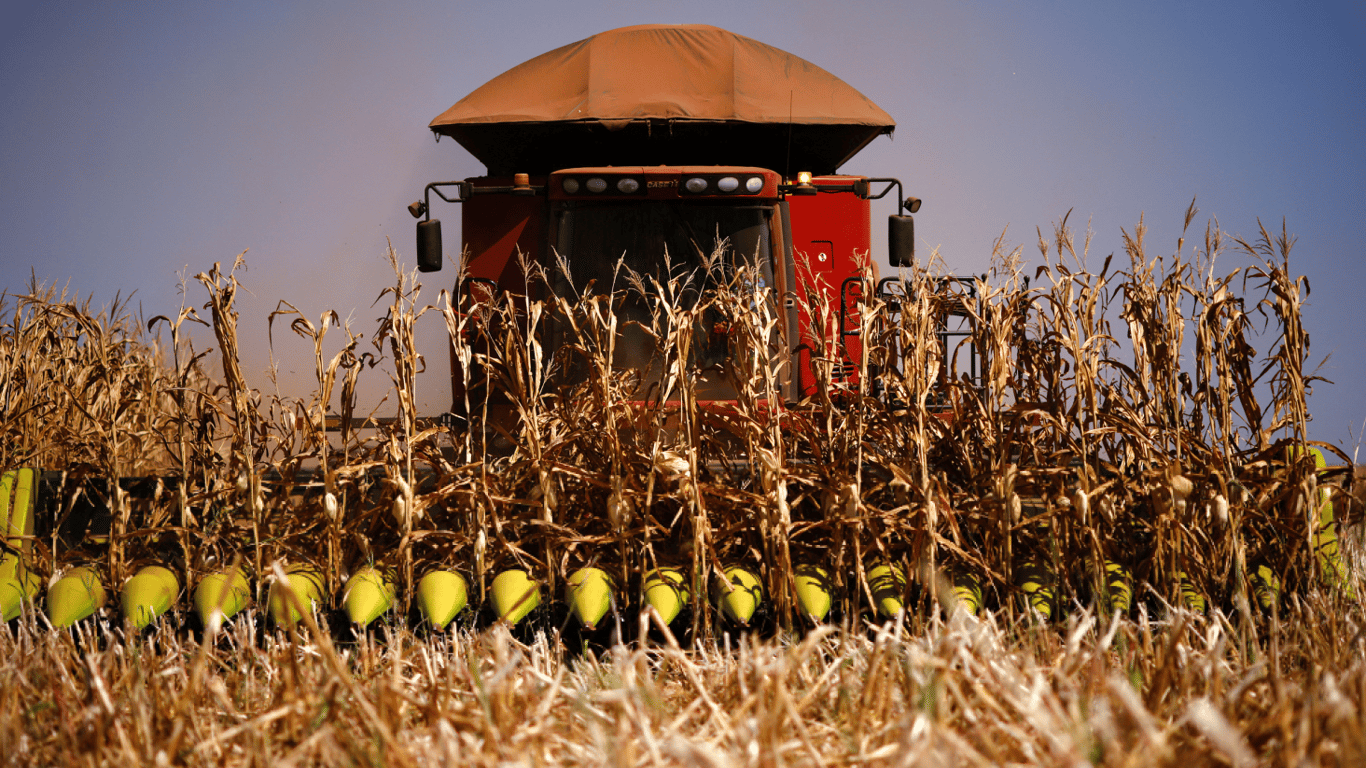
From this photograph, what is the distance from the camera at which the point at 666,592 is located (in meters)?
2.55

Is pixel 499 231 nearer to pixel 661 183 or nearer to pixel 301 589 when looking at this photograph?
pixel 661 183

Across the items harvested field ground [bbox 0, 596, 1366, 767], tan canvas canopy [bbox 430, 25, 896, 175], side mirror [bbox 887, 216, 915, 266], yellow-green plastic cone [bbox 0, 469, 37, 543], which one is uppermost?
tan canvas canopy [bbox 430, 25, 896, 175]

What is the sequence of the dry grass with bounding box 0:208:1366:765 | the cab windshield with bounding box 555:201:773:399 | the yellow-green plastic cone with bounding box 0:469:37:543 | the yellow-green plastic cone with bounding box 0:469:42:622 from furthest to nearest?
the cab windshield with bounding box 555:201:773:399
the yellow-green plastic cone with bounding box 0:469:37:543
the yellow-green plastic cone with bounding box 0:469:42:622
the dry grass with bounding box 0:208:1366:765

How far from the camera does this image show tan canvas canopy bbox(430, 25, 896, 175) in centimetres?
537

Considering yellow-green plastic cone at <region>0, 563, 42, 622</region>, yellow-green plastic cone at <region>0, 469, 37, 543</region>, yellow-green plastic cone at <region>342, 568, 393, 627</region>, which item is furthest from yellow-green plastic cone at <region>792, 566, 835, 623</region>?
yellow-green plastic cone at <region>0, 469, 37, 543</region>

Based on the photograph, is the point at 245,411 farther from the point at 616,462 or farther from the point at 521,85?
the point at 521,85

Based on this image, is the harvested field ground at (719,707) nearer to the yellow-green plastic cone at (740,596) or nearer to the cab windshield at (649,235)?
the yellow-green plastic cone at (740,596)

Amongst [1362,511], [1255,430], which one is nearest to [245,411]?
[1255,430]

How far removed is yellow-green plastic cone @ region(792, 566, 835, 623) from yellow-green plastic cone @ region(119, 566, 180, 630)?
6.49 feet

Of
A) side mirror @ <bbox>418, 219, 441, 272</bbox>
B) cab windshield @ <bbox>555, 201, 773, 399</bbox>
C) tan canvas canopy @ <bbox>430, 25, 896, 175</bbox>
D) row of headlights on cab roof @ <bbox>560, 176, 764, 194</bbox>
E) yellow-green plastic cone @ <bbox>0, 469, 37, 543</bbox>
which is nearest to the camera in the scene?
yellow-green plastic cone @ <bbox>0, 469, 37, 543</bbox>

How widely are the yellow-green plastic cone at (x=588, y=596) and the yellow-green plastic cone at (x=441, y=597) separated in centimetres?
33

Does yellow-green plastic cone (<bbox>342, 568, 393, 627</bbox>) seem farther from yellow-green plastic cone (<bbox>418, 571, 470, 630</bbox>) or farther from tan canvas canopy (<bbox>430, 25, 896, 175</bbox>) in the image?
tan canvas canopy (<bbox>430, 25, 896, 175</bbox>)

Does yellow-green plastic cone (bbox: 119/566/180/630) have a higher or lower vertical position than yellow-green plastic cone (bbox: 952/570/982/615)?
higher

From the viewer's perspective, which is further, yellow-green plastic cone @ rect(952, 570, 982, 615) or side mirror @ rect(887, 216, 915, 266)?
side mirror @ rect(887, 216, 915, 266)
